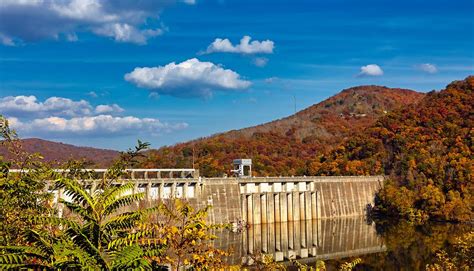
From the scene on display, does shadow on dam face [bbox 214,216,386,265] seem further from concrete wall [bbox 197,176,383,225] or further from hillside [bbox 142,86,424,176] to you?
hillside [bbox 142,86,424,176]

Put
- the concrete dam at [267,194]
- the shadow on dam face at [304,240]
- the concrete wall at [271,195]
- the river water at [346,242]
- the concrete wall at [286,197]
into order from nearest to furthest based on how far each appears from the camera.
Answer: the river water at [346,242]
the shadow on dam face at [304,240]
the concrete dam at [267,194]
the concrete wall at [271,195]
the concrete wall at [286,197]

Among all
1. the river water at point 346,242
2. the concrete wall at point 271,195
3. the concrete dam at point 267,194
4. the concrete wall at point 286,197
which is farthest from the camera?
the concrete wall at point 286,197

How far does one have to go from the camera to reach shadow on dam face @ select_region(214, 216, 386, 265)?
184ft

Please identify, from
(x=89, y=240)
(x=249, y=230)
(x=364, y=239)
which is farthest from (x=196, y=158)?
(x=89, y=240)

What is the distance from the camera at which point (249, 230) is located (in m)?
73.9

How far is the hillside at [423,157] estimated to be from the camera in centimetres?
8400

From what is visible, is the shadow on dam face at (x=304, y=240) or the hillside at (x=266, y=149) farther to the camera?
the hillside at (x=266, y=149)

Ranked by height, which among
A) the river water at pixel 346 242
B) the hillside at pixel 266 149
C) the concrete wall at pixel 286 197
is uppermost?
the hillside at pixel 266 149

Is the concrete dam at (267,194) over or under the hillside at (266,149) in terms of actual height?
under

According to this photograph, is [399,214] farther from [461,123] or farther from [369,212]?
[461,123]

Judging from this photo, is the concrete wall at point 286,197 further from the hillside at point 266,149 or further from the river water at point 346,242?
the hillside at point 266,149

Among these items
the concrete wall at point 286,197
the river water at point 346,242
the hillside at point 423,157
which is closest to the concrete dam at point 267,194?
the concrete wall at point 286,197

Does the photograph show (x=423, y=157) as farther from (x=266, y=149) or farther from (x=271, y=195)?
(x=266, y=149)

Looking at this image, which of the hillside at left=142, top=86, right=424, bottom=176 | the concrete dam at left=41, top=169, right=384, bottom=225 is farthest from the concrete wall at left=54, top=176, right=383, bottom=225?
the hillside at left=142, top=86, right=424, bottom=176
